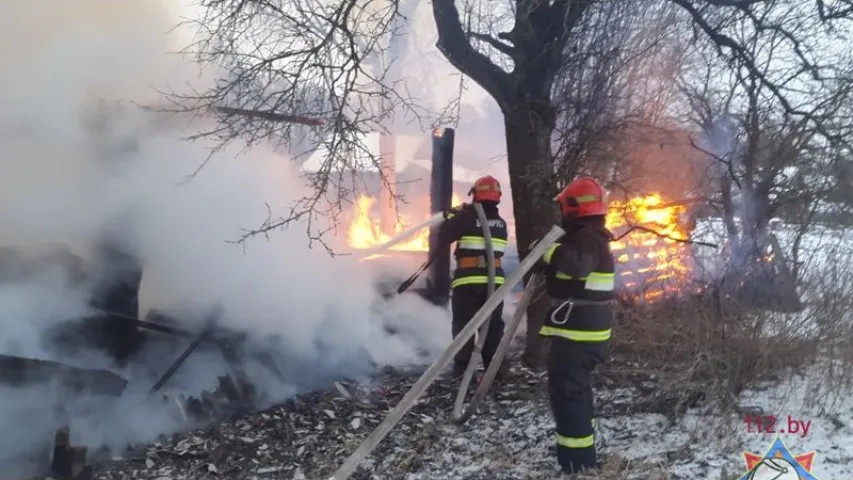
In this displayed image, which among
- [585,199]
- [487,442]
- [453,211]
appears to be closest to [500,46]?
[453,211]

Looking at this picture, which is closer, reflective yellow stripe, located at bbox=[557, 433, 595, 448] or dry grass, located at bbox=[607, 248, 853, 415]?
reflective yellow stripe, located at bbox=[557, 433, 595, 448]

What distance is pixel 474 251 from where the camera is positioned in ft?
20.4

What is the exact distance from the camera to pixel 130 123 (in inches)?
271

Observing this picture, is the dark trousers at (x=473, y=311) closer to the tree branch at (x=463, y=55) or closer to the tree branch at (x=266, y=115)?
the tree branch at (x=463, y=55)

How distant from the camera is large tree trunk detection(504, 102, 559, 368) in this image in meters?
6.20

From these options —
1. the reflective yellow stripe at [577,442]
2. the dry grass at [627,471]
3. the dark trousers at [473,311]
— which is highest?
the dark trousers at [473,311]

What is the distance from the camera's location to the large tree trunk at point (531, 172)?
6203 mm

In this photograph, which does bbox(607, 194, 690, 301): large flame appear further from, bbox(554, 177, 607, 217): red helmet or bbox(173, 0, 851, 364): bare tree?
bbox(554, 177, 607, 217): red helmet

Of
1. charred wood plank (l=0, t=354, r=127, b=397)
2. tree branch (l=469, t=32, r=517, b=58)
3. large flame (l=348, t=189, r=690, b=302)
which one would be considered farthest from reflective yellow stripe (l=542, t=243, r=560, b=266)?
charred wood plank (l=0, t=354, r=127, b=397)

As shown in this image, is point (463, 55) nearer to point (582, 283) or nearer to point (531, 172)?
point (531, 172)

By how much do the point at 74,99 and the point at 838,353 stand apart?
7019 mm

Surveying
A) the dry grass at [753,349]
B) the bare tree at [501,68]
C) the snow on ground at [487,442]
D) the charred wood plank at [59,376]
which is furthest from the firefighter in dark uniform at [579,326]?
the charred wood plank at [59,376]

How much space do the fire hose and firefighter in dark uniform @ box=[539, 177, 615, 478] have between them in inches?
6.6

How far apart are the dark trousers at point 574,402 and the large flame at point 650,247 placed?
271 cm
